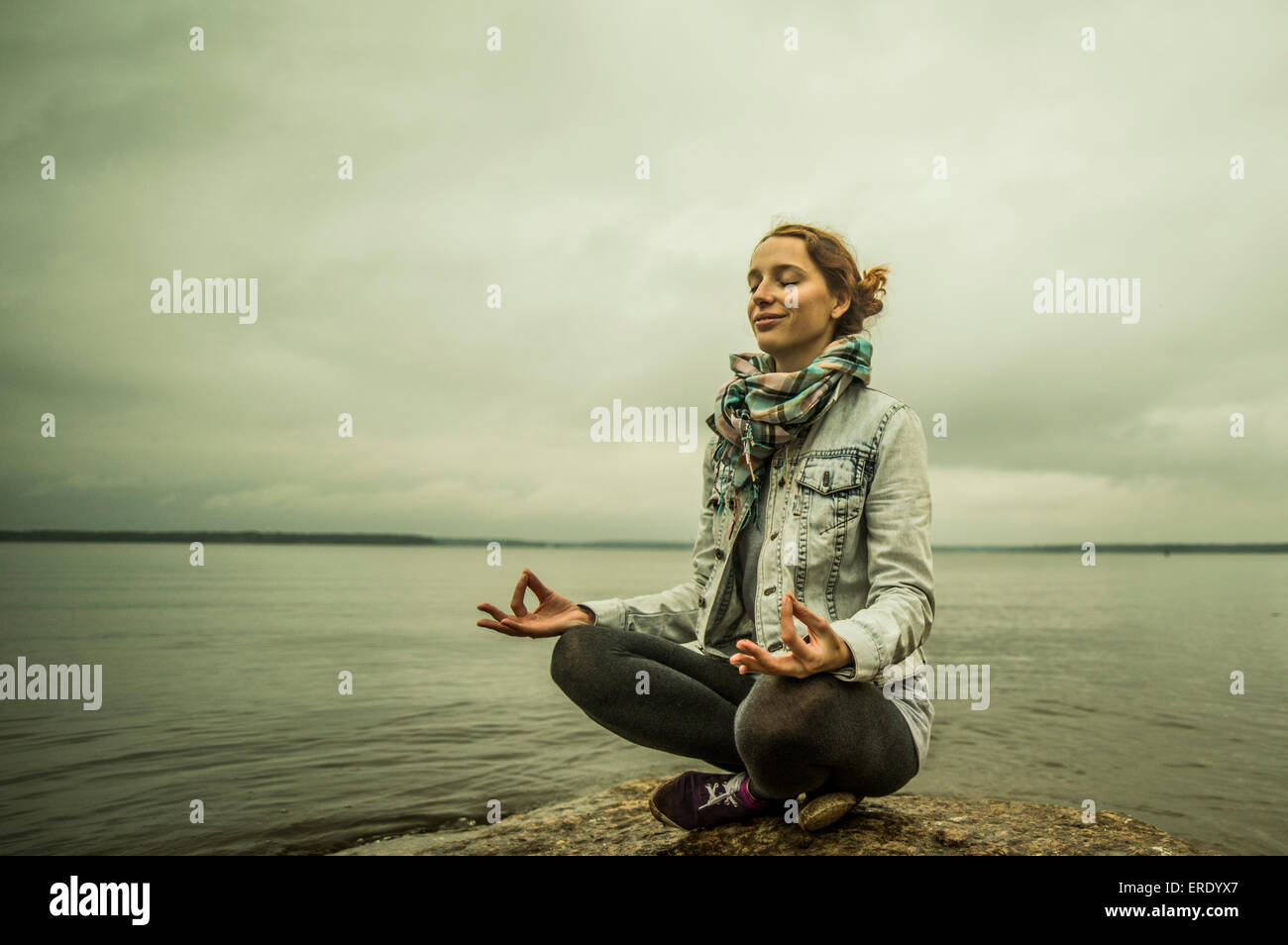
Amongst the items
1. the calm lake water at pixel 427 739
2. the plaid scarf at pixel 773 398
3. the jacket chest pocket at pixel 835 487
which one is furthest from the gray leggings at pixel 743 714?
the calm lake water at pixel 427 739

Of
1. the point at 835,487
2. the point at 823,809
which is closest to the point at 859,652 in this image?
the point at 835,487

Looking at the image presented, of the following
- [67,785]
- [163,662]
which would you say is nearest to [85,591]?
[163,662]

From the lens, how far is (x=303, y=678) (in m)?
11.4

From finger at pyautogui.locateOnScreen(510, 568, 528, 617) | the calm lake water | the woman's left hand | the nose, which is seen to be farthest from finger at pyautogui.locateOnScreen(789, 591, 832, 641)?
the calm lake water

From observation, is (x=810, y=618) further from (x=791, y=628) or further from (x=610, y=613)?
(x=610, y=613)

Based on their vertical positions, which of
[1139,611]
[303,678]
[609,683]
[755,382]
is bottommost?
[1139,611]

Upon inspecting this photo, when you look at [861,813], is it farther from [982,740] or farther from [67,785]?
[67,785]

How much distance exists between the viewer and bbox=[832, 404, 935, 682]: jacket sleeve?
250 centimetres

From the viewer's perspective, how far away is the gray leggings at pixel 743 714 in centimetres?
259

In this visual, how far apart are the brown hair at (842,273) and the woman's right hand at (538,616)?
1.66 m

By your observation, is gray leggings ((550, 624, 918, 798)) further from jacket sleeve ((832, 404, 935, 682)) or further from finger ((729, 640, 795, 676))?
finger ((729, 640, 795, 676))

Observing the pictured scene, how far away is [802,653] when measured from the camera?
233cm

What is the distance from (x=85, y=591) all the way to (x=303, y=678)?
2273 cm

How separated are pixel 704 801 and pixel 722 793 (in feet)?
0.29
